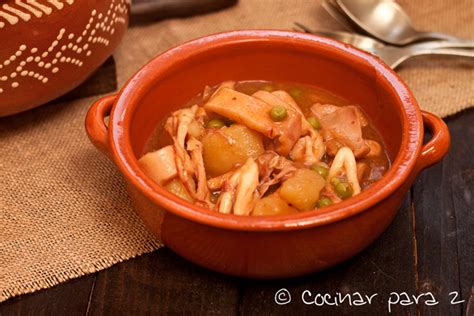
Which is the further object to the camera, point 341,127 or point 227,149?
point 341,127

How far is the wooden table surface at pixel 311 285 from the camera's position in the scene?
1729 millimetres

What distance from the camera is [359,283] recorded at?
178 centimetres

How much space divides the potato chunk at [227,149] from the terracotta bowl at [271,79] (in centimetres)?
22

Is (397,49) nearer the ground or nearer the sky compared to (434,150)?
nearer the ground

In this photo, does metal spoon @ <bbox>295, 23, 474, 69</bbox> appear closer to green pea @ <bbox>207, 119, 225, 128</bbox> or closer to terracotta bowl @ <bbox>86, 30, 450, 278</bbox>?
terracotta bowl @ <bbox>86, 30, 450, 278</bbox>

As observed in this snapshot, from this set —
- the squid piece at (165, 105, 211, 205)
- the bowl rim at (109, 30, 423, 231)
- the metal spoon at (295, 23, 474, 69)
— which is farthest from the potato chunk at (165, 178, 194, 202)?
the metal spoon at (295, 23, 474, 69)

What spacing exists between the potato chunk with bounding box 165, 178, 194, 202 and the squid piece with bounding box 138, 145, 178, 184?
0.7 inches

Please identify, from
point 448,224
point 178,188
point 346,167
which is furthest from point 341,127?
point 178,188

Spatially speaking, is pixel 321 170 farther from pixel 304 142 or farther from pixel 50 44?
pixel 50 44

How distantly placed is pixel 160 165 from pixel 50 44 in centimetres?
55

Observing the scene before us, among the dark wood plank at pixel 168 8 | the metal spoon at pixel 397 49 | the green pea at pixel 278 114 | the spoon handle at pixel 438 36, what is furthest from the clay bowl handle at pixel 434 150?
the dark wood plank at pixel 168 8

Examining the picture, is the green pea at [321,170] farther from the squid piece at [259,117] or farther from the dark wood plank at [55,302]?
the dark wood plank at [55,302]

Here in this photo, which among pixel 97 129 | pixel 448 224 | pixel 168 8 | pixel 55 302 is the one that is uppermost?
pixel 97 129

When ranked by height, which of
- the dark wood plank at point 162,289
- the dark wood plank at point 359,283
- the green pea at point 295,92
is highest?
the green pea at point 295,92
